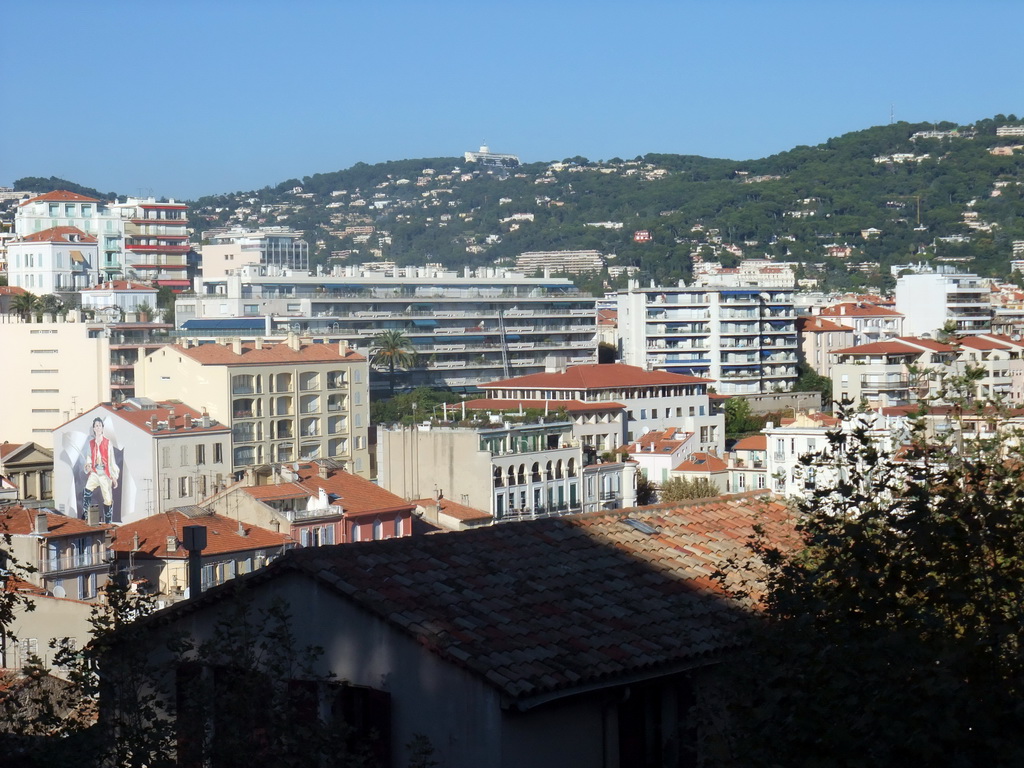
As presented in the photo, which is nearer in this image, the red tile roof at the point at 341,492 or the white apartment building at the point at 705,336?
the red tile roof at the point at 341,492

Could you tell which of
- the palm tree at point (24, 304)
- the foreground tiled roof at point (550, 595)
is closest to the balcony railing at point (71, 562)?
the foreground tiled roof at point (550, 595)

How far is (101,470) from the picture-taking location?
2169 inches

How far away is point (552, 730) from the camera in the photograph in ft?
23.0

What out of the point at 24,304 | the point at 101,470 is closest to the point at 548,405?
the point at 101,470

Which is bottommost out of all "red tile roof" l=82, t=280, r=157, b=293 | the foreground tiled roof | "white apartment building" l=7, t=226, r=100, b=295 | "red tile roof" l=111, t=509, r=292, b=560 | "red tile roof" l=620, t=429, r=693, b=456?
"red tile roof" l=620, t=429, r=693, b=456

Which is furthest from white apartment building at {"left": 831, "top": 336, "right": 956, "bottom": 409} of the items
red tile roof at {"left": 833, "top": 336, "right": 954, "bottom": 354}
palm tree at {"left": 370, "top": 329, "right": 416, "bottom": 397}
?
palm tree at {"left": 370, "top": 329, "right": 416, "bottom": 397}

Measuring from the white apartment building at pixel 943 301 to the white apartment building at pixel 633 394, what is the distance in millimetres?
31828

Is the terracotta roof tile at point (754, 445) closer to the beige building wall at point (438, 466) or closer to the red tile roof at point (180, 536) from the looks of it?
the beige building wall at point (438, 466)

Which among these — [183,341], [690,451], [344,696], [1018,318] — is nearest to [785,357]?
[1018,318]

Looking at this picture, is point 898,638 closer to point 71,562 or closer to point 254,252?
point 71,562

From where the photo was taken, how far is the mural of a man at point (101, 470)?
54500 millimetres

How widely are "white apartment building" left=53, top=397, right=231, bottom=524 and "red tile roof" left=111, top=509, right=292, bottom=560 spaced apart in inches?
534

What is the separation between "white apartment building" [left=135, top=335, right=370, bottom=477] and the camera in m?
61.7

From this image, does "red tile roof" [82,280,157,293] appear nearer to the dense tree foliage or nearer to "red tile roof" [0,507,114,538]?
the dense tree foliage
